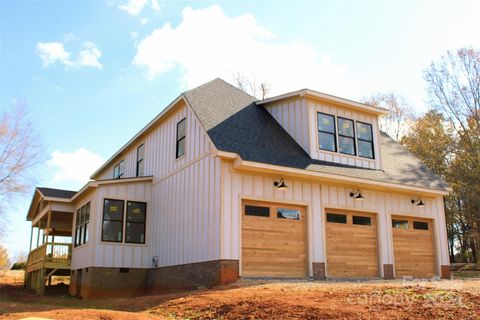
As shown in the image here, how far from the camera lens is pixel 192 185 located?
49.5ft

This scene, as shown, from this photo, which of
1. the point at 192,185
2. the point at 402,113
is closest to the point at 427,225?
the point at 192,185

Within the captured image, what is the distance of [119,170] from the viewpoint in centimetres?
2331

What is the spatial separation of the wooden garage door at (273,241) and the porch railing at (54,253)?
9.22m

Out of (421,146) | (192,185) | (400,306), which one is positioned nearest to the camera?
(400,306)

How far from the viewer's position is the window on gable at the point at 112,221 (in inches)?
651

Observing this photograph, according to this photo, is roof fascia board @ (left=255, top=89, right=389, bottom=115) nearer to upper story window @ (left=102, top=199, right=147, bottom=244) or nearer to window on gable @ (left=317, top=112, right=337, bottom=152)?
window on gable @ (left=317, top=112, right=337, bottom=152)

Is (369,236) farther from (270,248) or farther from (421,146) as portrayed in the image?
(421,146)

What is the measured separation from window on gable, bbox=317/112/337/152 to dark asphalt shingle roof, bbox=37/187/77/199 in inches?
428

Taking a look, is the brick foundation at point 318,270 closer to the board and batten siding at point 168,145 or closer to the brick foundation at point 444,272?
the board and batten siding at point 168,145

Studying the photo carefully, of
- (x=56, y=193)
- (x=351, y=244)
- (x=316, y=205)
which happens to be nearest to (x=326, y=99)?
(x=316, y=205)

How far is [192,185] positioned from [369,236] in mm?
6249

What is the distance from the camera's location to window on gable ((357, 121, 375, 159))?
17.4 meters

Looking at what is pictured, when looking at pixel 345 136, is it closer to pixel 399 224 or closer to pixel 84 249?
pixel 399 224

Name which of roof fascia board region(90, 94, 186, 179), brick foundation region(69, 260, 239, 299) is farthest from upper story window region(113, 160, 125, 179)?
brick foundation region(69, 260, 239, 299)
